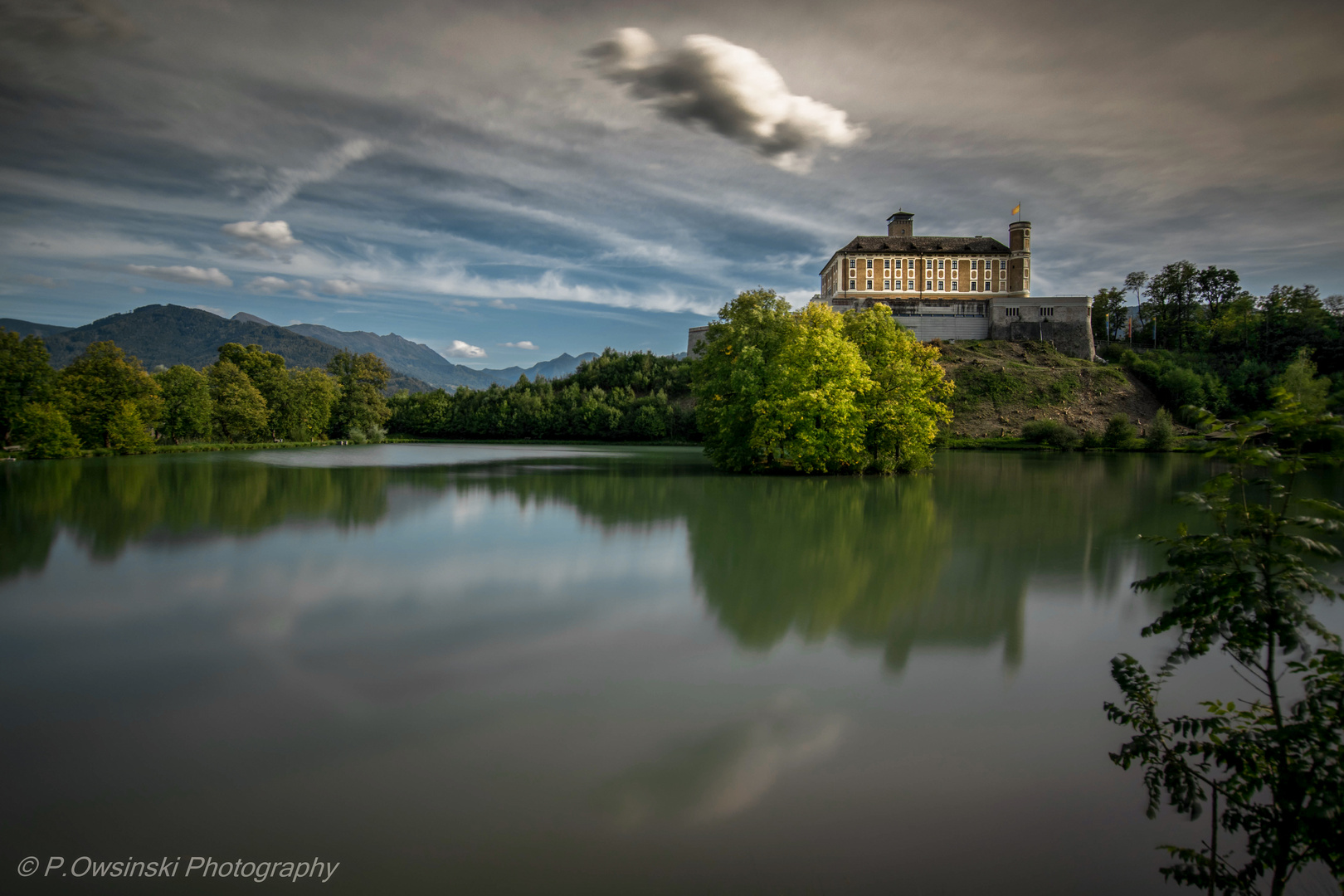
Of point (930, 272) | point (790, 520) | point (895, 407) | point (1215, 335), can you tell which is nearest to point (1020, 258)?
point (930, 272)

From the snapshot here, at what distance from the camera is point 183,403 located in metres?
59.0

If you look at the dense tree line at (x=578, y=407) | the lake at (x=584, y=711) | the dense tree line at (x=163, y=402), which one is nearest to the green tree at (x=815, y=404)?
the lake at (x=584, y=711)

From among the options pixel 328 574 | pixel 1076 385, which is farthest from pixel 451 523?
pixel 1076 385

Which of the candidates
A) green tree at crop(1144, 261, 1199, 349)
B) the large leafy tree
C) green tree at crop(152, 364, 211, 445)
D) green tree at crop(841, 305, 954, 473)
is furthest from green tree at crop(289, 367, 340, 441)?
green tree at crop(1144, 261, 1199, 349)

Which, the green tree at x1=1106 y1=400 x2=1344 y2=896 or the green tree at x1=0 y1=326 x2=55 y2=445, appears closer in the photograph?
the green tree at x1=1106 y1=400 x2=1344 y2=896

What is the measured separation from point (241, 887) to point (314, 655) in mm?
4234

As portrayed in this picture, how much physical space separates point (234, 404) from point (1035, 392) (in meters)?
78.9

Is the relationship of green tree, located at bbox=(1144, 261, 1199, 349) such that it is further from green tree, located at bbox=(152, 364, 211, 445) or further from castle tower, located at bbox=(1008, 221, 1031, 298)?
green tree, located at bbox=(152, 364, 211, 445)

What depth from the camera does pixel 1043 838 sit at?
15.9 feet

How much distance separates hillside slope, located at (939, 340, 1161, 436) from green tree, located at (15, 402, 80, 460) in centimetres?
6989

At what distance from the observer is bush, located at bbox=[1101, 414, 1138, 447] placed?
56.9 m

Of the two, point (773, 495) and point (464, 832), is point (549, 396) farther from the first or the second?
point (464, 832)

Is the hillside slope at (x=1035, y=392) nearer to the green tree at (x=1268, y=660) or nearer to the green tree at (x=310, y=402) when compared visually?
the green tree at (x=1268, y=660)

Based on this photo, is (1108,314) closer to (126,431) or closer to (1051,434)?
(1051,434)
